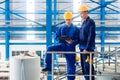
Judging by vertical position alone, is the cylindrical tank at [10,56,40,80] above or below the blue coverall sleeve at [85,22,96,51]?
below

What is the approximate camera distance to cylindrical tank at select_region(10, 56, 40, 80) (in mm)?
4977

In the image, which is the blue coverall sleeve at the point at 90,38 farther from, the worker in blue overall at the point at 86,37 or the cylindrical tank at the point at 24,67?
the cylindrical tank at the point at 24,67

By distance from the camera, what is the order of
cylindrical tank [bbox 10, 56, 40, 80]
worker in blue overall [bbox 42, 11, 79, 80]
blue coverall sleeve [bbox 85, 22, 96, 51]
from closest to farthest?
cylindrical tank [bbox 10, 56, 40, 80] → blue coverall sleeve [bbox 85, 22, 96, 51] → worker in blue overall [bbox 42, 11, 79, 80]

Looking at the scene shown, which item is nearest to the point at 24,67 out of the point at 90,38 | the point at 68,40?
the point at 68,40

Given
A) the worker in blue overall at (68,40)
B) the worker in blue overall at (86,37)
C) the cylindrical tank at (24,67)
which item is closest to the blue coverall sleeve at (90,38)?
the worker in blue overall at (86,37)

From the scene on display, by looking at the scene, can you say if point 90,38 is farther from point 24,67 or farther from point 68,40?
point 24,67

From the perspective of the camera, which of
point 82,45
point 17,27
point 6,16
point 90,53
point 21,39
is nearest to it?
point 90,53

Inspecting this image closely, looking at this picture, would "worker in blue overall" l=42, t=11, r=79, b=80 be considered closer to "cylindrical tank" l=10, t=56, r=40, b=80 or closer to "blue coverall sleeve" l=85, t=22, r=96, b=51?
"blue coverall sleeve" l=85, t=22, r=96, b=51

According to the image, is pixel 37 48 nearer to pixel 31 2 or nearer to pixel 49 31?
pixel 31 2

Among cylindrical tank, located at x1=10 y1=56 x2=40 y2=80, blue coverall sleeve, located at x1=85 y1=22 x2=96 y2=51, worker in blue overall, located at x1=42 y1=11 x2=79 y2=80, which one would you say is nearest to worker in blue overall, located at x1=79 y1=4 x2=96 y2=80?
blue coverall sleeve, located at x1=85 y1=22 x2=96 y2=51

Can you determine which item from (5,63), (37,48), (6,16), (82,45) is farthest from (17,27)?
(37,48)

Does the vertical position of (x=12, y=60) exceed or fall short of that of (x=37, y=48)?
it exceeds it

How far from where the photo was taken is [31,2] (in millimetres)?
14977

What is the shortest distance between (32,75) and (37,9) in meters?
10.4
